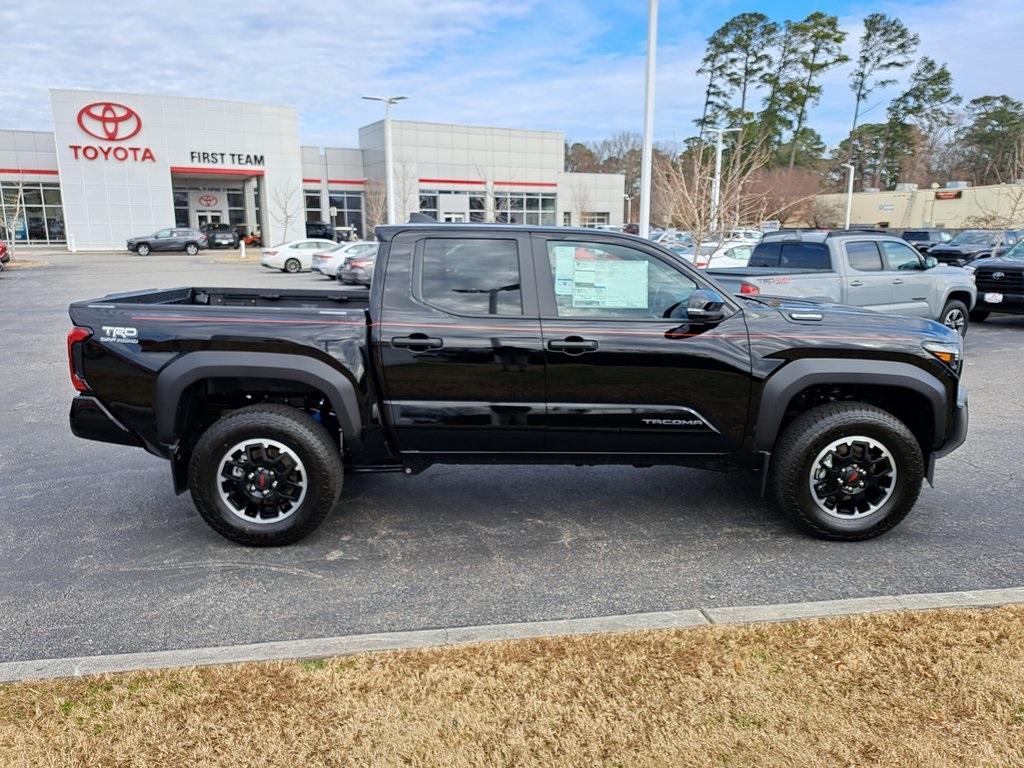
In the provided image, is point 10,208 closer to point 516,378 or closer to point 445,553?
Result: point 445,553

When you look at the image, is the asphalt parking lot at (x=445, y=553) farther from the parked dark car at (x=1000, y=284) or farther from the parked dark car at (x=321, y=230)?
the parked dark car at (x=321, y=230)

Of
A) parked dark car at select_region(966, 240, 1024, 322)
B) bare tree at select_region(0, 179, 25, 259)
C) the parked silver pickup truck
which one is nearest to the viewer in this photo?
the parked silver pickup truck

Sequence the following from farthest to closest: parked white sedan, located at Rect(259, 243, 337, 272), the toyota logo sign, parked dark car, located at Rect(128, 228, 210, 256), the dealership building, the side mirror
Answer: the dealership building < the toyota logo sign < parked dark car, located at Rect(128, 228, 210, 256) < parked white sedan, located at Rect(259, 243, 337, 272) < the side mirror

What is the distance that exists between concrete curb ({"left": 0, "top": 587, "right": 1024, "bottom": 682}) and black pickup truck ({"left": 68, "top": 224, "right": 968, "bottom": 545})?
88 centimetres

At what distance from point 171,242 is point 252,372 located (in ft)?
146

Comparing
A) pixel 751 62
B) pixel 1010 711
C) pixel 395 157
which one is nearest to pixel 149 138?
pixel 395 157

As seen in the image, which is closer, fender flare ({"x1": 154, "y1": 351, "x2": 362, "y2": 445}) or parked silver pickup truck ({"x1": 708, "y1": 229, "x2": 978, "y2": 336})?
fender flare ({"x1": 154, "y1": 351, "x2": 362, "y2": 445})

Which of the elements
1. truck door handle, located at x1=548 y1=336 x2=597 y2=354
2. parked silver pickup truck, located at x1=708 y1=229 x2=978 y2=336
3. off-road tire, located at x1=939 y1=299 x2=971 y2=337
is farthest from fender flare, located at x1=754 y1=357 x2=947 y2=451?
off-road tire, located at x1=939 y1=299 x2=971 y2=337

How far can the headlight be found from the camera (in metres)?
4.49

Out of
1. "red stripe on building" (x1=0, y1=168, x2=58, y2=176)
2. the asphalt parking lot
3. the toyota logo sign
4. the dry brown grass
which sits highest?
the toyota logo sign

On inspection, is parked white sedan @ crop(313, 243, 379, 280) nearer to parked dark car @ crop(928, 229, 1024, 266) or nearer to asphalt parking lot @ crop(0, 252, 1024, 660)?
parked dark car @ crop(928, 229, 1024, 266)

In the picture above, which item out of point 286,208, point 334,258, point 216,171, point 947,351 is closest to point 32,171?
point 216,171

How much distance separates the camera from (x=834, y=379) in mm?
4438

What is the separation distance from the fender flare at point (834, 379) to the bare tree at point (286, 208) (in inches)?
1991
